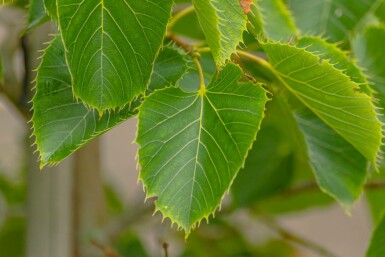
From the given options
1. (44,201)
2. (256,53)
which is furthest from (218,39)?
(44,201)

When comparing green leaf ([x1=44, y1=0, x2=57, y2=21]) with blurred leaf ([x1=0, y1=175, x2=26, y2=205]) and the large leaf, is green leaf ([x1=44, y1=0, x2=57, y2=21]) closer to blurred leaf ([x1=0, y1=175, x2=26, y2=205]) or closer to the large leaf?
the large leaf

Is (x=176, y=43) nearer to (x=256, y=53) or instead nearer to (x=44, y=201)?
(x=256, y=53)

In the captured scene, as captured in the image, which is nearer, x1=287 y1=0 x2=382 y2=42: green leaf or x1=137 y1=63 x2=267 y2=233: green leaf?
x1=137 y1=63 x2=267 y2=233: green leaf

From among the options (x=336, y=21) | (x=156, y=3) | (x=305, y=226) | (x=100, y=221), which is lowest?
(x=305, y=226)

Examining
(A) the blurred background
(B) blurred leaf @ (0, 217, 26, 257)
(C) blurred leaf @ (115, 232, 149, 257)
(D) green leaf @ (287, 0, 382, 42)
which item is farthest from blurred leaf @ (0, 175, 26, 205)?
(D) green leaf @ (287, 0, 382, 42)

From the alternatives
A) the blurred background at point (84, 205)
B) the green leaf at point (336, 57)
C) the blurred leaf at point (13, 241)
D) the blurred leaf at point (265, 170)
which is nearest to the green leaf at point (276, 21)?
the green leaf at point (336, 57)

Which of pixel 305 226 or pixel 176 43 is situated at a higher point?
pixel 176 43
